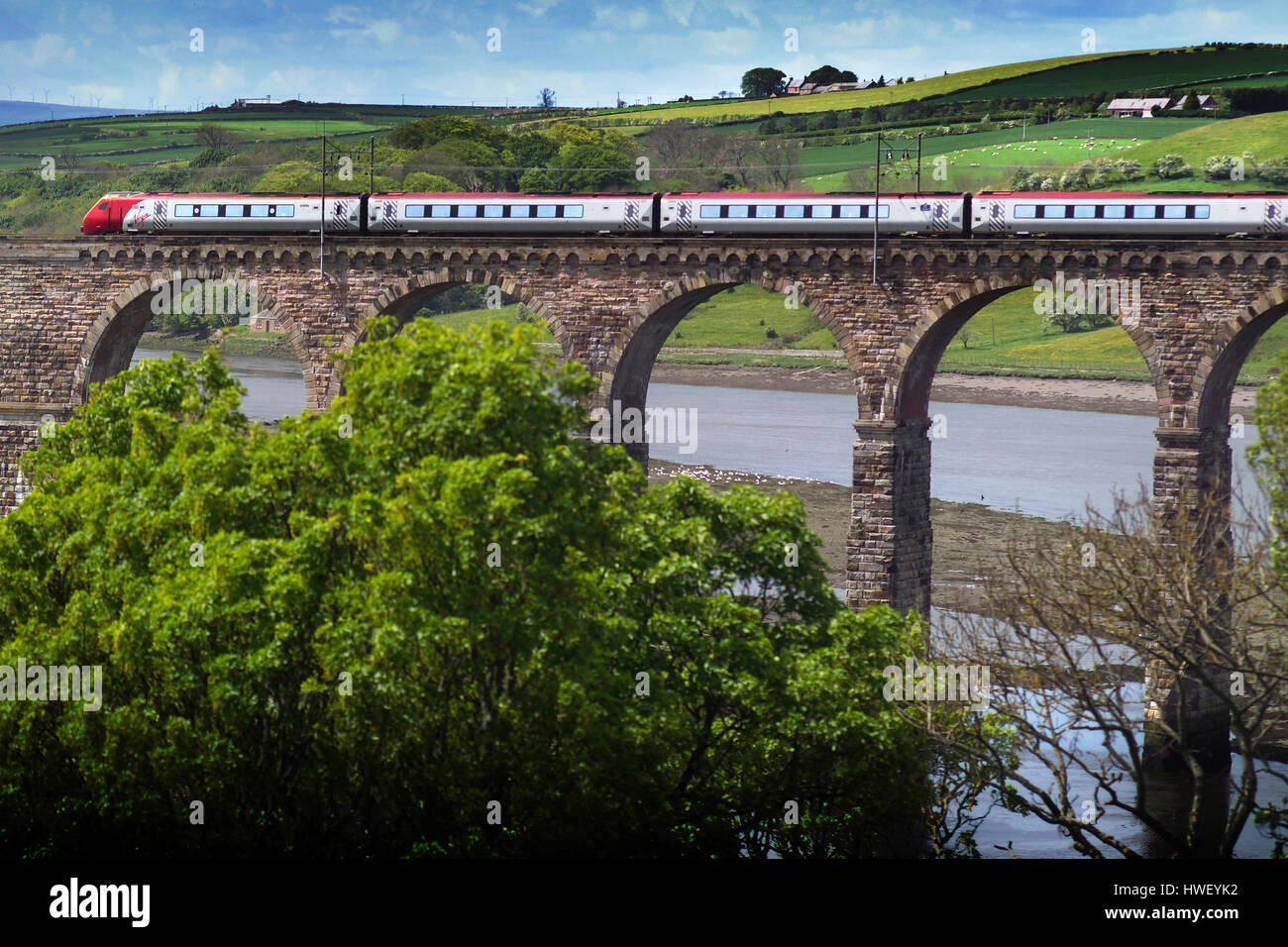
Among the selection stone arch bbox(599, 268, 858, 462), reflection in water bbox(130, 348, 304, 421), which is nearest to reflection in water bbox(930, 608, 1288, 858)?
stone arch bbox(599, 268, 858, 462)

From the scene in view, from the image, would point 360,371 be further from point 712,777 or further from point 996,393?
point 996,393

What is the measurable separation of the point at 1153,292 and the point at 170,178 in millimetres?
141716

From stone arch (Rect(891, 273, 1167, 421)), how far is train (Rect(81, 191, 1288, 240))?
95.3 inches

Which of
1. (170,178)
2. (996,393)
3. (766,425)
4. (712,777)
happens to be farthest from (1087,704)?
(170,178)

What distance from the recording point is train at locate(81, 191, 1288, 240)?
52469mm

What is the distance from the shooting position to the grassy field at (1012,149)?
149375 mm

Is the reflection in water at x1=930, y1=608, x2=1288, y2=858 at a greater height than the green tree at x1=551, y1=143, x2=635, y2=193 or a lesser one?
lesser

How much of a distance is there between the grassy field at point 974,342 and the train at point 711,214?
64.4 metres

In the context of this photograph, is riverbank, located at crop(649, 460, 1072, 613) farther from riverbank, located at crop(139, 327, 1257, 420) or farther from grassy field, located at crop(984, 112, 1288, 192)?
grassy field, located at crop(984, 112, 1288, 192)

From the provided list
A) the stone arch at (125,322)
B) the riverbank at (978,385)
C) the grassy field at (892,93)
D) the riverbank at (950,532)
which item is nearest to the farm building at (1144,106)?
the grassy field at (892,93)

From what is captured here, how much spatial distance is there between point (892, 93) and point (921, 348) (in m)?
137

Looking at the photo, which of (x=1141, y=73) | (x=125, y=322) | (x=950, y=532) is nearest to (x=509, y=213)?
(x=125, y=322)

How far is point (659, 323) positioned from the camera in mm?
58844

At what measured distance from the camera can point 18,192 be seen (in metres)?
186
